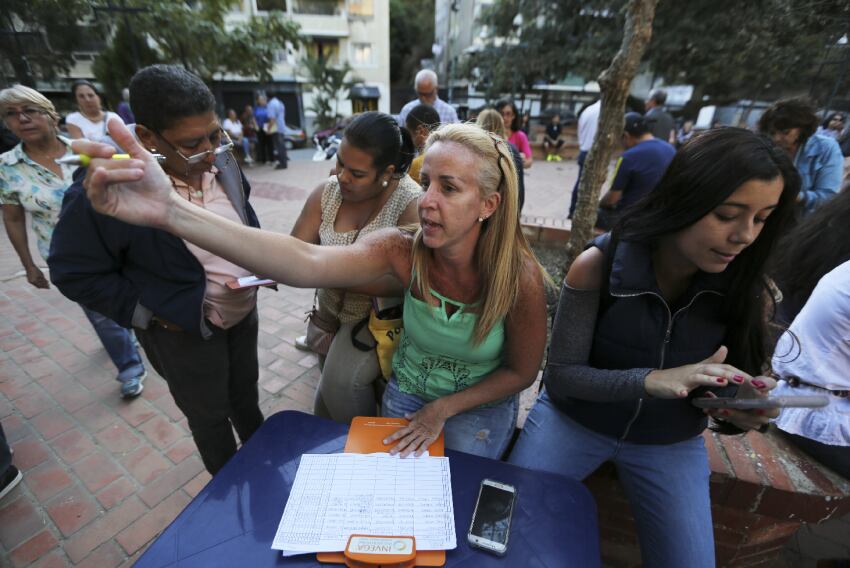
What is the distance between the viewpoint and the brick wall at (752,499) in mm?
1673

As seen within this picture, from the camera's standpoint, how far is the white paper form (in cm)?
104

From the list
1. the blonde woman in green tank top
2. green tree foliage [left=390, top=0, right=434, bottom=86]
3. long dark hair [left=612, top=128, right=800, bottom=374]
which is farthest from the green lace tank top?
green tree foliage [left=390, top=0, right=434, bottom=86]

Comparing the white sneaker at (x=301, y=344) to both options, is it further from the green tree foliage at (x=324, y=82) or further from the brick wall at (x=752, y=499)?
the green tree foliage at (x=324, y=82)

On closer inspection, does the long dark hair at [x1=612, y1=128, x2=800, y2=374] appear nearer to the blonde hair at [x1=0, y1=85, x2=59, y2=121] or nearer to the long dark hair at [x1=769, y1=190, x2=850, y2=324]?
the long dark hair at [x1=769, y1=190, x2=850, y2=324]

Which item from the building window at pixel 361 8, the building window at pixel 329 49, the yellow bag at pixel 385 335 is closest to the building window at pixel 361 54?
the building window at pixel 329 49

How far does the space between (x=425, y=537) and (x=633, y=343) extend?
3.34 feet

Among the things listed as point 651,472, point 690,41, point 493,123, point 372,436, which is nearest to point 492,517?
point 372,436

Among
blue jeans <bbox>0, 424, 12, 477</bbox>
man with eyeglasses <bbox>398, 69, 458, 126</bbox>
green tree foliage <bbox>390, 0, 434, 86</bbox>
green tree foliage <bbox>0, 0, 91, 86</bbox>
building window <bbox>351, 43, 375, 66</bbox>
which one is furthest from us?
green tree foliage <bbox>390, 0, 434, 86</bbox>

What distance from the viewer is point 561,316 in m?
1.62

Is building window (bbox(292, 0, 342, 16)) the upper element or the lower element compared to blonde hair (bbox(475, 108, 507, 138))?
upper

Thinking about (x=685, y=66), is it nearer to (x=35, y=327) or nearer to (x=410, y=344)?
(x=410, y=344)

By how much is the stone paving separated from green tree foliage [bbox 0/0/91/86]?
5.23m

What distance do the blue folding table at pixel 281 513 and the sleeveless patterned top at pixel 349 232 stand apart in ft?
2.37

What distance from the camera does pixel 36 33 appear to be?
24.4ft
